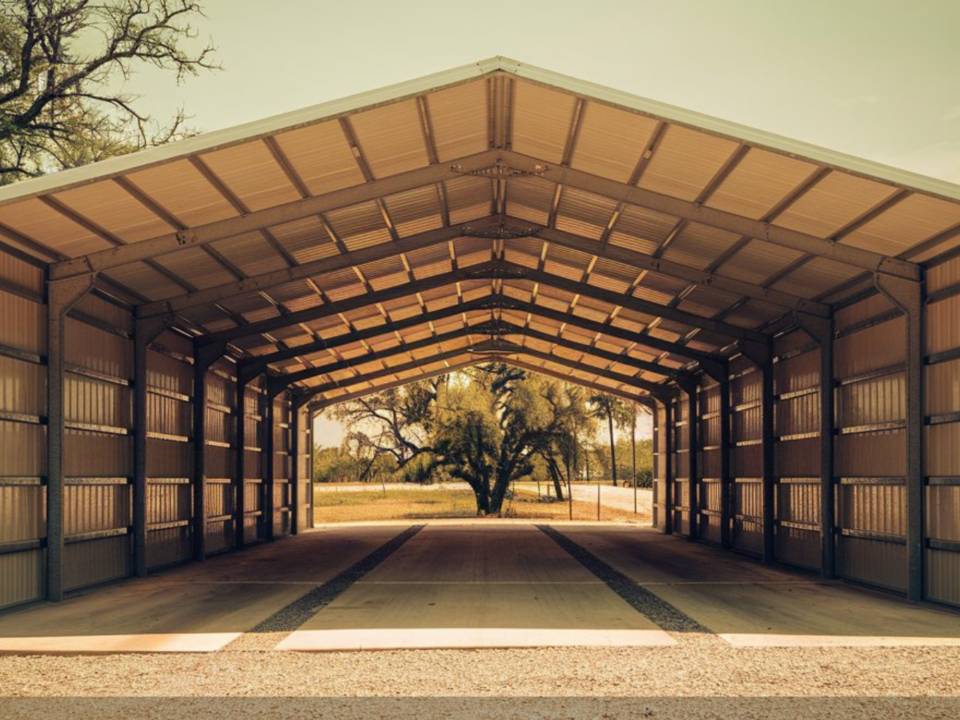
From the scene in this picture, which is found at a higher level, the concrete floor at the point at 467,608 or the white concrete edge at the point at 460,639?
the white concrete edge at the point at 460,639

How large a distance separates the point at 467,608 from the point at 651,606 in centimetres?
256

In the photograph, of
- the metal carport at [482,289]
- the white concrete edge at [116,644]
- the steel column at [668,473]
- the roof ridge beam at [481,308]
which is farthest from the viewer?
the steel column at [668,473]

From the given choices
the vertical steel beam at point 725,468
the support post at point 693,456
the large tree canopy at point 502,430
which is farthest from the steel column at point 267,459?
the large tree canopy at point 502,430

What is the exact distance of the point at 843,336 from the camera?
1741 cm

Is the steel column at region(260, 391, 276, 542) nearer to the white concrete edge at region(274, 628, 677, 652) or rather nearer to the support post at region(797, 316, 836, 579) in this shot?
the support post at region(797, 316, 836, 579)

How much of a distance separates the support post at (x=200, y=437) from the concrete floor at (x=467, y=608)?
28.4 inches

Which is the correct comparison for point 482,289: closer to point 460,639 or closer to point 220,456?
point 220,456

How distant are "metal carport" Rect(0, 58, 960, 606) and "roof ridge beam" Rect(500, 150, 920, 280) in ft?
0.11


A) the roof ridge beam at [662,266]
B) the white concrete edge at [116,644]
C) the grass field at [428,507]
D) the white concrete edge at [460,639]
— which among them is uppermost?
the roof ridge beam at [662,266]

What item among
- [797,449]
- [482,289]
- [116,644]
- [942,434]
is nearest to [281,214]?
[116,644]

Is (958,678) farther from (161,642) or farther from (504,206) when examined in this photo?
(504,206)

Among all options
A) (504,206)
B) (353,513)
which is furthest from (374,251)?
(353,513)

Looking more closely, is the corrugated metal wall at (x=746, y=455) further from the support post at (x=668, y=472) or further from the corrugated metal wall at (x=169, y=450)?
the corrugated metal wall at (x=169, y=450)

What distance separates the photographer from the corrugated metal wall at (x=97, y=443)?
49.7ft
